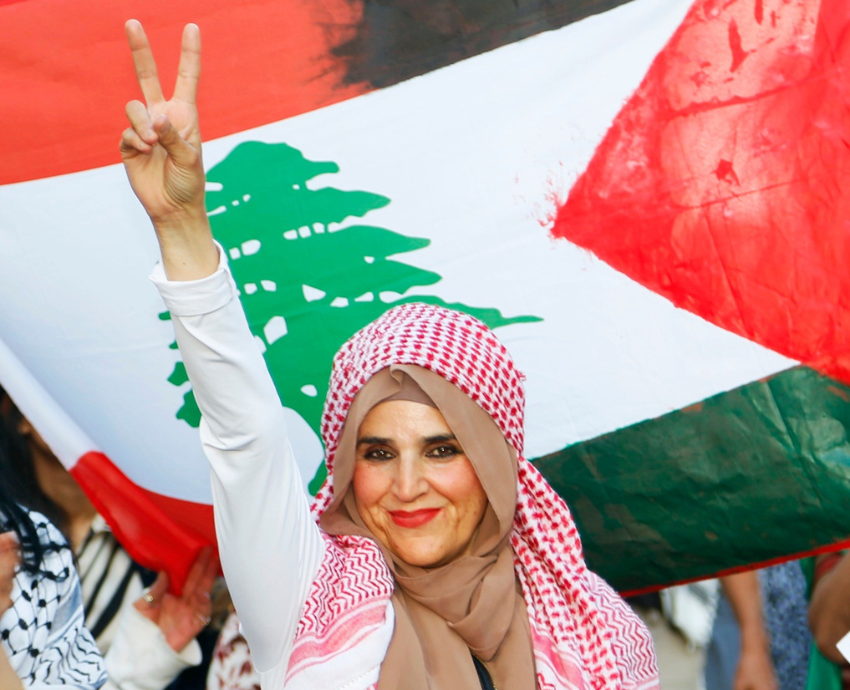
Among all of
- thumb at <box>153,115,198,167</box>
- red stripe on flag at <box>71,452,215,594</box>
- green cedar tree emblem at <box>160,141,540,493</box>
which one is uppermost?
thumb at <box>153,115,198,167</box>

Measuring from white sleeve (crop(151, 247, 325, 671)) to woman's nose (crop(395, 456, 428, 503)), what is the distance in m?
0.18

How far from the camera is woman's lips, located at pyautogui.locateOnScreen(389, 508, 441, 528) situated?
191 centimetres

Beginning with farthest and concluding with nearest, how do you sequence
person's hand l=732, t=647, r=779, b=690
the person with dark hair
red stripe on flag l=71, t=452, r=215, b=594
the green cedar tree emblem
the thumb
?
person's hand l=732, t=647, r=779, b=690 → the green cedar tree emblem → red stripe on flag l=71, t=452, r=215, b=594 → the person with dark hair → the thumb

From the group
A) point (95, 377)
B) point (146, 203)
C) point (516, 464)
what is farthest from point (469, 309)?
point (146, 203)

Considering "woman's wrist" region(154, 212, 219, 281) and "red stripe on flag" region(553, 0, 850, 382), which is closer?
"woman's wrist" region(154, 212, 219, 281)

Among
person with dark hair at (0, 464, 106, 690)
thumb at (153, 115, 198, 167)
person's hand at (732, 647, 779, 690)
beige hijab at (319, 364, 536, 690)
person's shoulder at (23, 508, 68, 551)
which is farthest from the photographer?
person's hand at (732, 647, 779, 690)

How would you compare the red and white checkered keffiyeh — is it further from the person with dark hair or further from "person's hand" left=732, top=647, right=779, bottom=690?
"person's hand" left=732, top=647, right=779, bottom=690

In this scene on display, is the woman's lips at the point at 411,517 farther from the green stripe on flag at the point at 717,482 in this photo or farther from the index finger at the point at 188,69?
the index finger at the point at 188,69

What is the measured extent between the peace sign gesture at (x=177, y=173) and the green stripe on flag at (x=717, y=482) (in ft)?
3.77

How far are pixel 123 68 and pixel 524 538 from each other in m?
1.35

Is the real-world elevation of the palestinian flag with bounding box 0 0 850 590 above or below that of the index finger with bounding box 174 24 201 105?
below

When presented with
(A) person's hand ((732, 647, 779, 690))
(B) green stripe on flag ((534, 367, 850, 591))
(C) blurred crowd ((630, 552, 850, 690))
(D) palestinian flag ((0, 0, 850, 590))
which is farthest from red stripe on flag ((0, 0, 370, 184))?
(A) person's hand ((732, 647, 779, 690))

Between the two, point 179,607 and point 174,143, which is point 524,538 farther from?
point 174,143

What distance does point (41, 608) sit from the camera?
2018 mm
